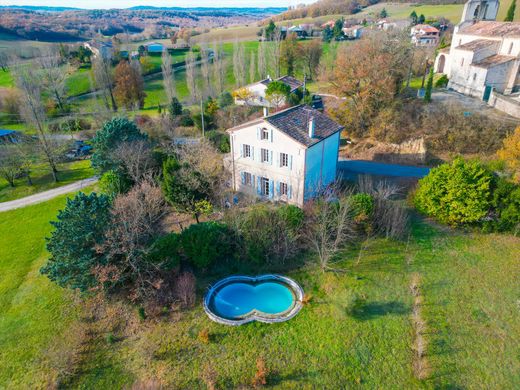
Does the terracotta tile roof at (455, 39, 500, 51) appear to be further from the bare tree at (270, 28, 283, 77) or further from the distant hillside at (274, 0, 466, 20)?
the distant hillside at (274, 0, 466, 20)

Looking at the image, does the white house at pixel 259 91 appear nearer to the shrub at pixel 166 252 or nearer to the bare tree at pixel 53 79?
the bare tree at pixel 53 79

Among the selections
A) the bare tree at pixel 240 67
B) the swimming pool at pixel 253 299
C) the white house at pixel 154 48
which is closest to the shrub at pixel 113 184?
the swimming pool at pixel 253 299

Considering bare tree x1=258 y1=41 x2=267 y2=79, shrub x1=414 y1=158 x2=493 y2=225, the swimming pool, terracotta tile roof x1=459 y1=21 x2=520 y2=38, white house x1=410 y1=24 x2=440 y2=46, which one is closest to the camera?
the swimming pool

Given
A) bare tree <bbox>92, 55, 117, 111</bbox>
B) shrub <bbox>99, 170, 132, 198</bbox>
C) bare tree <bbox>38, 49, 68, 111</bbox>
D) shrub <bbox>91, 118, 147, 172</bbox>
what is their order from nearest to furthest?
shrub <bbox>99, 170, 132, 198</bbox> → shrub <bbox>91, 118, 147, 172</bbox> → bare tree <bbox>38, 49, 68, 111</bbox> → bare tree <bbox>92, 55, 117, 111</bbox>

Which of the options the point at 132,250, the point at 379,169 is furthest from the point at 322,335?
the point at 379,169

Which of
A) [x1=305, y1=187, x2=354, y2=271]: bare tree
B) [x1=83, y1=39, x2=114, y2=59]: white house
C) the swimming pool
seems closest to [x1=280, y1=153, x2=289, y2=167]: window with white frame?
[x1=305, y1=187, x2=354, y2=271]: bare tree

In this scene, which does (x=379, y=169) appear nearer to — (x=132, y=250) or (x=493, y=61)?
(x=493, y=61)
